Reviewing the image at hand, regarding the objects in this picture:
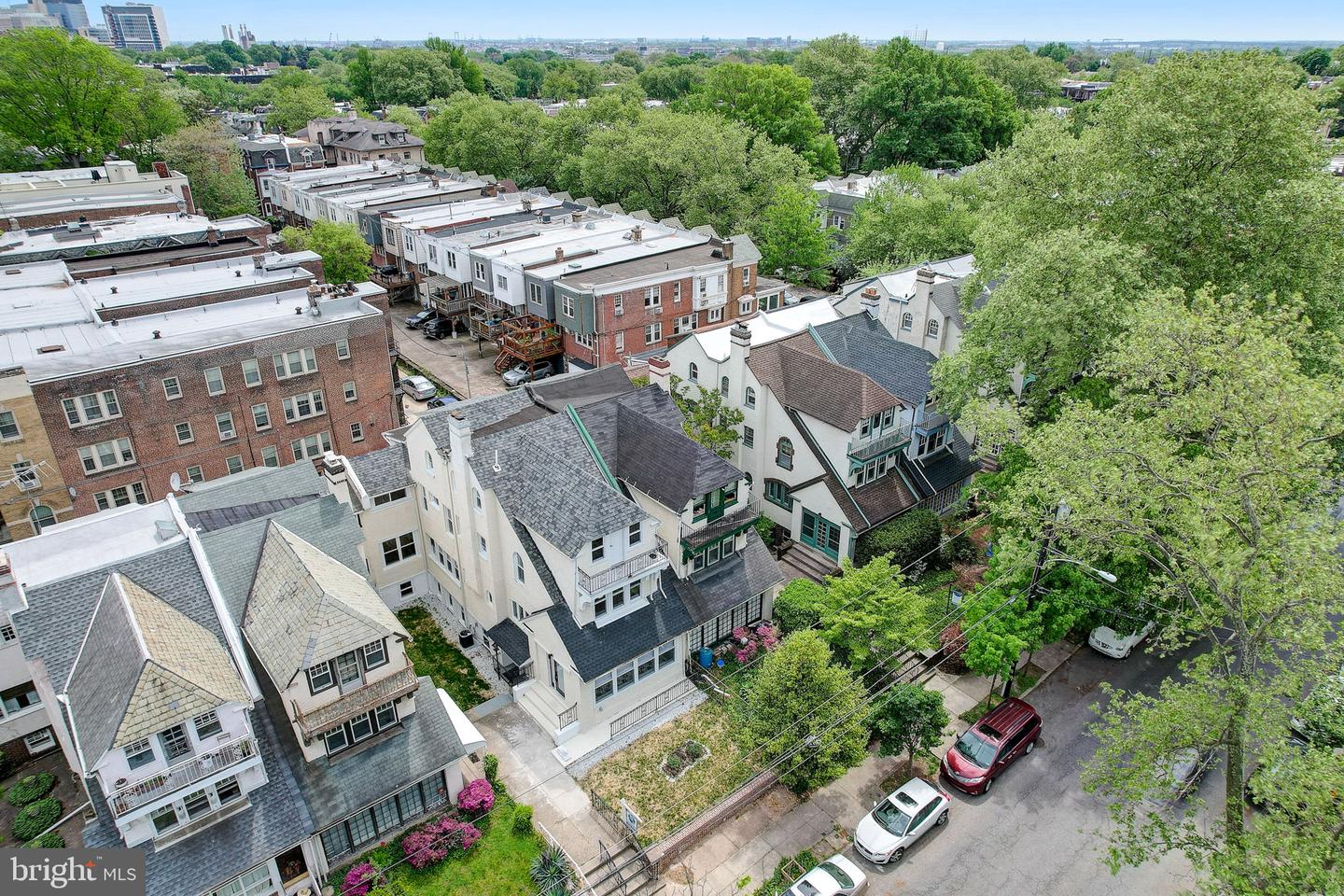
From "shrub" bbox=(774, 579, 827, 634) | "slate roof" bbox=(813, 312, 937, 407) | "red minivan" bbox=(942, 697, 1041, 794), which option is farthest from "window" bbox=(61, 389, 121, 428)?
"red minivan" bbox=(942, 697, 1041, 794)

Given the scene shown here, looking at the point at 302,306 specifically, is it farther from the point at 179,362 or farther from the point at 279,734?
the point at 279,734

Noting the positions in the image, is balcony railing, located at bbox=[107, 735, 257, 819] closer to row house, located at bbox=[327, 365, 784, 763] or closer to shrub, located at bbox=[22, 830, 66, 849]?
shrub, located at bbox=[22, 830, 66, 849]

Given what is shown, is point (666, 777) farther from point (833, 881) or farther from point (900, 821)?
point (900, 821)

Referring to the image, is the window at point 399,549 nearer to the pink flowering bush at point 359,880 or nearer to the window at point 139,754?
the pink flowering bush at point 359,880

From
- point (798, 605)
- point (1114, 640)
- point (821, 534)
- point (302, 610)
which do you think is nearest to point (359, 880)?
point (302, 610)

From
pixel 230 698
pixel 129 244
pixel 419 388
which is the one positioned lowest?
pixel 419 388

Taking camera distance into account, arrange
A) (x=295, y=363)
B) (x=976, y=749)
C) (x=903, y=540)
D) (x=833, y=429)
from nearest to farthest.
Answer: (x=976, y=749) < (x=903, y=540) < (x=833, y=429) < (x=295, y=363)

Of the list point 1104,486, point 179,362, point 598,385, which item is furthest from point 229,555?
point 1104,486
